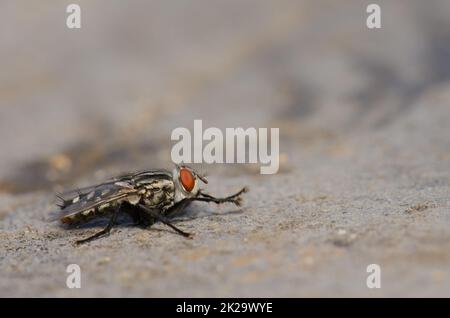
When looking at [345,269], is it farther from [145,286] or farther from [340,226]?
[145,286]

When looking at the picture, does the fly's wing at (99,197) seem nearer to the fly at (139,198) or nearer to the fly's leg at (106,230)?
the fly at (139,198)

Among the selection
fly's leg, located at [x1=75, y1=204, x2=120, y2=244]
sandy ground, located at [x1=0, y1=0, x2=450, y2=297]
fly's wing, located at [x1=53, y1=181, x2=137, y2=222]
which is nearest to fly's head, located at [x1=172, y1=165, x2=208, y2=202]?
sandy ground, located at [x1=0, y1=0, x2=450, y2=297]

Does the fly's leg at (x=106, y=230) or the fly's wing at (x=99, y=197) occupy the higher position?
the fly's wing at (x=99, y=197)

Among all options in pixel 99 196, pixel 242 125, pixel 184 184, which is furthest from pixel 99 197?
pixel 242 125

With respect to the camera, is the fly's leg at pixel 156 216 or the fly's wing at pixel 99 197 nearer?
the fly's leg at pixel 156 216

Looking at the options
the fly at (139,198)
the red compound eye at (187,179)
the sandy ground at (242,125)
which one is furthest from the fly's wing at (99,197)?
→ the red compound eye at (187,179)

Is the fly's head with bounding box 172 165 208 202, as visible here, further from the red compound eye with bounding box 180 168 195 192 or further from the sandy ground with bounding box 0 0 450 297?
the sandy ground with bounding box 0 0 450 297

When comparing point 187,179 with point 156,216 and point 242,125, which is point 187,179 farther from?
point 242,125

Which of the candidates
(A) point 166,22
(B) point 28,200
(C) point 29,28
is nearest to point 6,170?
(B) point 28,200
